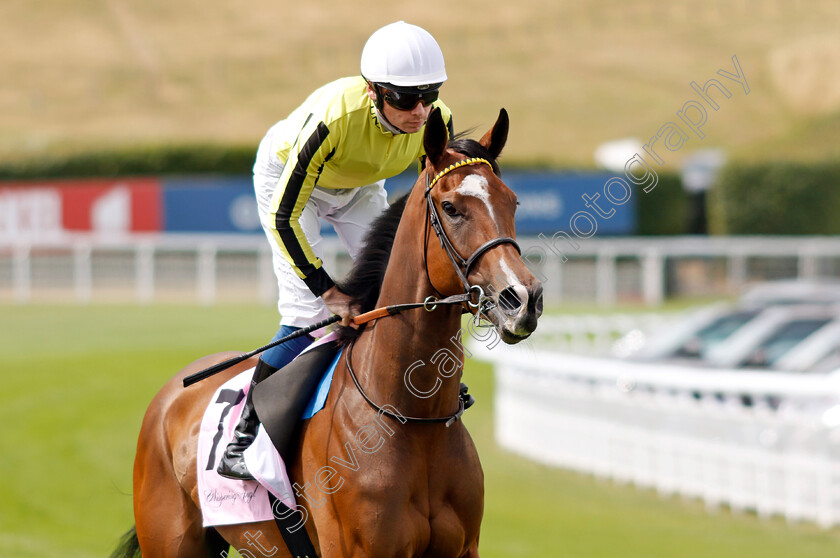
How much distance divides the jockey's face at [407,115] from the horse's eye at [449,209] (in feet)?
1.40

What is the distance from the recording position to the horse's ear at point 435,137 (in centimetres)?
288

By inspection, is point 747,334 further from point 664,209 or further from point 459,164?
point 664,209

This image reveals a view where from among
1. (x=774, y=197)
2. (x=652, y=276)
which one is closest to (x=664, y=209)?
(x=774, y=197)

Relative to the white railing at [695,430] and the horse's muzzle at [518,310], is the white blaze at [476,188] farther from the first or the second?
the white railing at [695,430]

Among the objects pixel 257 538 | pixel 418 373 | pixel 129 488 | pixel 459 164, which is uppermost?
pixel 459 164

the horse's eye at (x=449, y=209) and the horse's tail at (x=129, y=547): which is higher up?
the horse's eye at (x=449, y=209)

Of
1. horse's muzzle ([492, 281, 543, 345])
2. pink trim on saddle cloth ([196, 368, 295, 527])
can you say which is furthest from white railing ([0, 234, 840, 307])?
horse's muzzle ([492, 281, 543, 345])

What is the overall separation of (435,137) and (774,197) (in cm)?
2232

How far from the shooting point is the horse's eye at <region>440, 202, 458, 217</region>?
281cm

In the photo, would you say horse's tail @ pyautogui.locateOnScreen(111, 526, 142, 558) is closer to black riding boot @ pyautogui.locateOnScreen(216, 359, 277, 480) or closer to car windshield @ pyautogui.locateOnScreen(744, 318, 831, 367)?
black riding boot @ pyautogui.locateOnScreen(216, 359, 277, 480)

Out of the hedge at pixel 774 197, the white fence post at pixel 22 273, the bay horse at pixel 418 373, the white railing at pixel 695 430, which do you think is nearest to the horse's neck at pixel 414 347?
the bay horse at pixel 418 373

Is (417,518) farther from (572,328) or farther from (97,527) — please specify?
(572,328)

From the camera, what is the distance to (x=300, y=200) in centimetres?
325

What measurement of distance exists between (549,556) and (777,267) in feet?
50.5
